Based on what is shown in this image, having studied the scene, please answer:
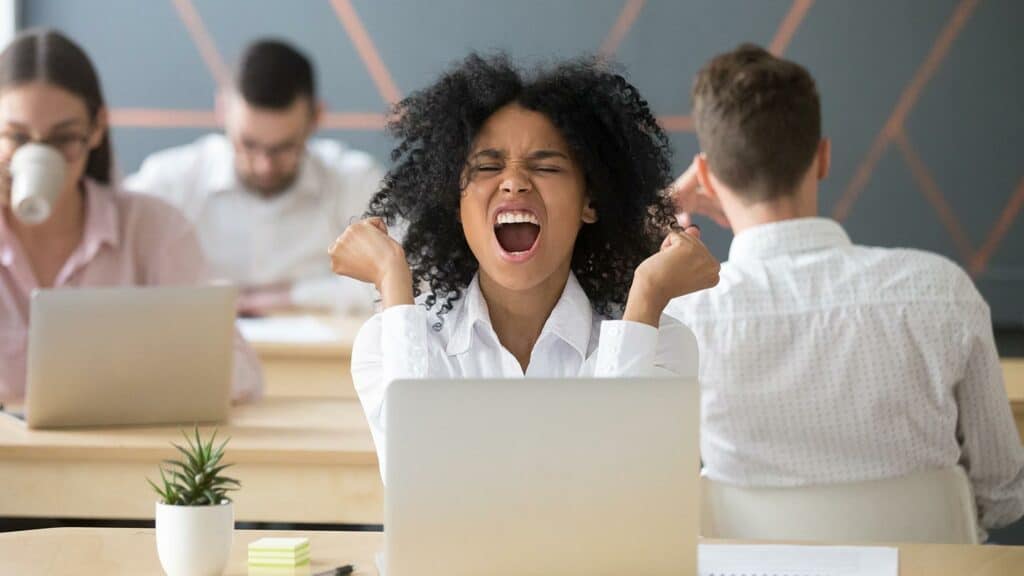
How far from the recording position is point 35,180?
2881mm

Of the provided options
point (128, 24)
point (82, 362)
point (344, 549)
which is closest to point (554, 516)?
point (344, 549)

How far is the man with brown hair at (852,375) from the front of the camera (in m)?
2.26

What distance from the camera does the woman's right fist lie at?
1.78 m

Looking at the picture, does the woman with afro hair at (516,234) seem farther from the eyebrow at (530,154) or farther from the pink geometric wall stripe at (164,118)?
the pink geometric wall stripe at (164,118)

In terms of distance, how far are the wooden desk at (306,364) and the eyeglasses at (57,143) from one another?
2.63ft

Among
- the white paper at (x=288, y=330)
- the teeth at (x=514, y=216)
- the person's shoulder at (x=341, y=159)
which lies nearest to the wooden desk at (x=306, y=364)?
the white paper at (x=288, y=330)

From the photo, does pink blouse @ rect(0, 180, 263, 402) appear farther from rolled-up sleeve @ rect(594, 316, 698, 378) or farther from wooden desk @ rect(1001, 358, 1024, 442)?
wooden desk @ rect(1001, 358, 1024, 442)

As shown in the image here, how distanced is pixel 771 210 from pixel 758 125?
0.50 feet

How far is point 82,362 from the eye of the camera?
251cm

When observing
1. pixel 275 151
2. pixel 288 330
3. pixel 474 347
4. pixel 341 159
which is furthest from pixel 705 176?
pixel 341 159

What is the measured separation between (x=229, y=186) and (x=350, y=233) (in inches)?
135

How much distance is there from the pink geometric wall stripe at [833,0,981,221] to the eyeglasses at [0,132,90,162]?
10.2 ft

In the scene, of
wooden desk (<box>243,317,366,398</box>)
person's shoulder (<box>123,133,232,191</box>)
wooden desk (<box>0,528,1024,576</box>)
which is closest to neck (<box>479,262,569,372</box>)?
wooden desk (<box>0,528,1024,576</box>)

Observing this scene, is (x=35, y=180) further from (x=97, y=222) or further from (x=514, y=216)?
(x=514, y=216)
